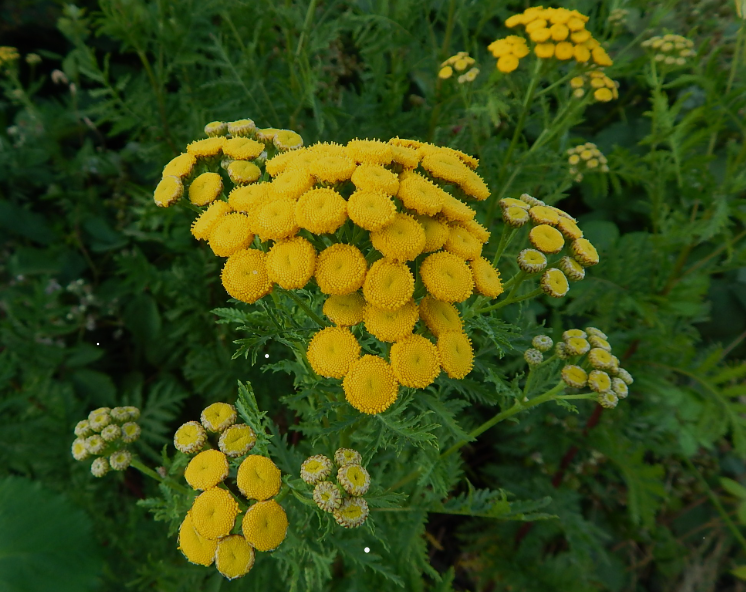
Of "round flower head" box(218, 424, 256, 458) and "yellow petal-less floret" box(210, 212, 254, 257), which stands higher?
"yellow petal-less floret" box(210, 212, 254, 257)

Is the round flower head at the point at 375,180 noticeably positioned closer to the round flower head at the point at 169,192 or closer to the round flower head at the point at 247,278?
the round flower head at the point at 247,278

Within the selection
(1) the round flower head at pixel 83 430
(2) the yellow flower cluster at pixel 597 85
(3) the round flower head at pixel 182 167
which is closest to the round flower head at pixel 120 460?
(1) the round flower head at pixel 83 430

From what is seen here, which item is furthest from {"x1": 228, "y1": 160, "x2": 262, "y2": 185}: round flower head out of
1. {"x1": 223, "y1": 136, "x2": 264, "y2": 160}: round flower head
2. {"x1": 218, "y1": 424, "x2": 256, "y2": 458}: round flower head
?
{"x1": 218, "y1": 424, "x2": 256, "y2": 458}: round flower head

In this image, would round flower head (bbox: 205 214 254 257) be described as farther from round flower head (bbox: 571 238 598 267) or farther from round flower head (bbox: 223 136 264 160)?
round flower head (bbox: 571 238 598 267)

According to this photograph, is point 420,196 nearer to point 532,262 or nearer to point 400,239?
point 400,239

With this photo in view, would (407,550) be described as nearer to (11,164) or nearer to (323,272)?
(323,272)
